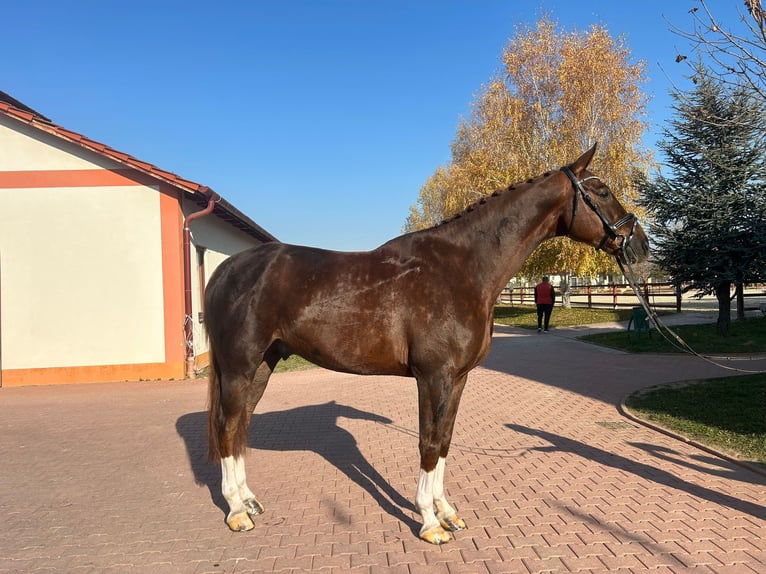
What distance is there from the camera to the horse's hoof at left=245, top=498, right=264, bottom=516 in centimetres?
378

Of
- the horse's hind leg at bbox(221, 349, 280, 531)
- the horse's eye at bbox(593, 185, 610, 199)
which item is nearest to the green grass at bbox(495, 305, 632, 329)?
the horse's eye at bbox(593, 185, 610, 199)

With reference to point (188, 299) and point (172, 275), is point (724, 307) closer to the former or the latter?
point (188, 299)

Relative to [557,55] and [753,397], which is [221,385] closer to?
[753,397]

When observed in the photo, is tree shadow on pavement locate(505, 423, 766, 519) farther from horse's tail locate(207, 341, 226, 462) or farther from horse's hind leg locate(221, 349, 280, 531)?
horse's tail locate(207, 341, 226, 462)

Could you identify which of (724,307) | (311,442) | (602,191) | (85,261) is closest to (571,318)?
(724,307)

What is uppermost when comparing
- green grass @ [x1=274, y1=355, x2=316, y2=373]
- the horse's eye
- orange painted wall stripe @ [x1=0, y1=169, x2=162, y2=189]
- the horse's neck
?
orange painted wall stripe @ [x1=0, y1=169, x2=162, y2=189]

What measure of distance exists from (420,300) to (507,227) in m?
0.85

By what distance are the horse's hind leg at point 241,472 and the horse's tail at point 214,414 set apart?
14 cm

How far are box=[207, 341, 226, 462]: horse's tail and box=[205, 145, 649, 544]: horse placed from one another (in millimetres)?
121

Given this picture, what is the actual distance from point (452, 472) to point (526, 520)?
3.82 feet

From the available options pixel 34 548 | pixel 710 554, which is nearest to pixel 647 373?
pixel 710 554

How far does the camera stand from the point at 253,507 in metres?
3.81

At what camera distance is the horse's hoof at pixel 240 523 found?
354 centimetres

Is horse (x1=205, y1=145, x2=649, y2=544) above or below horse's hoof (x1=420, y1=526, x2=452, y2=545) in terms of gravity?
above
